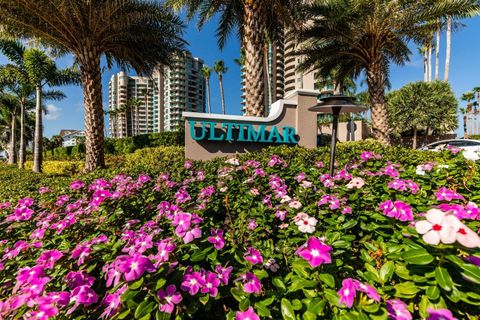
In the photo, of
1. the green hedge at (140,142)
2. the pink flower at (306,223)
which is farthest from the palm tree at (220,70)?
the pink flower at (306,223)

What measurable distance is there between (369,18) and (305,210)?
1213 cm

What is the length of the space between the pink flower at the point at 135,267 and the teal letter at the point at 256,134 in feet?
26.4

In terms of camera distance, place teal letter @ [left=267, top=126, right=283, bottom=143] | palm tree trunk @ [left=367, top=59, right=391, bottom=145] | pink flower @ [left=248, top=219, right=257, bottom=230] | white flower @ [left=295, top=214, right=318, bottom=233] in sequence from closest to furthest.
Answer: white flower @ [left=295, top=214, right=318, bottom=233], pink flower @ [left=248, top=219, right=257, bottom=230], teal letter @ [left=267, top=126, right=283, bottom=143], palm tree trunk @ [left=367, top=59, right=391, bottom=145]

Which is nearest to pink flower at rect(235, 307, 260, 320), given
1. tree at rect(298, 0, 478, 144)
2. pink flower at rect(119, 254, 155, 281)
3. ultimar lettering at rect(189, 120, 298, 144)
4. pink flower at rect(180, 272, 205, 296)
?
pink flower at rect(180, 272, 205, 296)

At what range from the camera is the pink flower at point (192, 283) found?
47.3 inches

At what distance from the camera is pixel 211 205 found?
2660mm

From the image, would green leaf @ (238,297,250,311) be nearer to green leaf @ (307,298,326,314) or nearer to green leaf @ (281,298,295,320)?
green leaf @ (281,298,295,320)

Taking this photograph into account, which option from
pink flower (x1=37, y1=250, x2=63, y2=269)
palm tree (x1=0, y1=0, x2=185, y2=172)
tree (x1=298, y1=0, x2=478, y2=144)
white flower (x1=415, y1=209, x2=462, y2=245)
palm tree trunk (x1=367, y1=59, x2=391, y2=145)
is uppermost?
tree (x1=298, y1=0, x2=478, y2=144)

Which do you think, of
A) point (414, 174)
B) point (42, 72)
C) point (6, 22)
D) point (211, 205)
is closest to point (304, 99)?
point (414, 174)

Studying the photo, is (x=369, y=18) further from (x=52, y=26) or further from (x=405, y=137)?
(x=405, y=137)

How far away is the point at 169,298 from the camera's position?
1.12 meters

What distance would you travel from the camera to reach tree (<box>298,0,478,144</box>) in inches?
411

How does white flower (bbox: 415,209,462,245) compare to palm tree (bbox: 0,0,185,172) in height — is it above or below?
below

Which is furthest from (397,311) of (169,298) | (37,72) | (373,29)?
(37,72)
